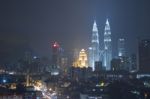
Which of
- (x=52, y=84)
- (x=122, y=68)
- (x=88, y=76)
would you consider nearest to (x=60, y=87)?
(x=52, y=84)

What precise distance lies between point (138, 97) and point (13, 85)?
734 cm

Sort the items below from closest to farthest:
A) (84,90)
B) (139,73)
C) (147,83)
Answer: (84,90) < (147,83) < (139,73)

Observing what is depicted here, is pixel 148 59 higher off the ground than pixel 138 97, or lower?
higher

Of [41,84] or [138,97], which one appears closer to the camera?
[138,97]

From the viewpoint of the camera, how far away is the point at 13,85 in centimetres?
2462

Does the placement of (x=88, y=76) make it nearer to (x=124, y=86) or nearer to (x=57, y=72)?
(x=57, y=72)

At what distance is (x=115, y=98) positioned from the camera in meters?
20.0

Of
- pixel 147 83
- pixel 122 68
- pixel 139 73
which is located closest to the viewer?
pixel 147 83

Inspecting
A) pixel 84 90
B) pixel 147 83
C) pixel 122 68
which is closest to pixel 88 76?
pixel 122 68

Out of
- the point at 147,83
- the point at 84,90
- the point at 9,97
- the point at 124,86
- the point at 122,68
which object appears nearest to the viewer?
the point at 9,97

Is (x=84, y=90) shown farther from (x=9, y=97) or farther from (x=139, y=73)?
(x=139, y=73)

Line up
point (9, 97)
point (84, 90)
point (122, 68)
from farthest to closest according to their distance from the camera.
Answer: point (122, 68) < point (84, 90) < point (9, 97)

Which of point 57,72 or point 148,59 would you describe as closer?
point 148,59

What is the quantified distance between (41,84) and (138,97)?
11.4 metres
